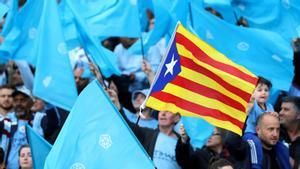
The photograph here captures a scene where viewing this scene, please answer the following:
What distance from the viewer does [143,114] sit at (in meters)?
12.1

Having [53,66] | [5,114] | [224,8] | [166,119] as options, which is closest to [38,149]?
[166,119]

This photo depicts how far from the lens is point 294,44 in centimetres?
1373

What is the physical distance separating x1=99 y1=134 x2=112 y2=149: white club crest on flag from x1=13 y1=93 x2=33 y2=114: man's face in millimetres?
4389

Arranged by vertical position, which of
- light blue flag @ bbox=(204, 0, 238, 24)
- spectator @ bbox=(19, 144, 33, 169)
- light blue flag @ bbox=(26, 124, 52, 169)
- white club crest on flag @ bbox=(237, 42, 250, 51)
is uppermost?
light blue flag @ bbox=(204, 0, 238, 24)

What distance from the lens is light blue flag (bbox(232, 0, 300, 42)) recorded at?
12.7 m

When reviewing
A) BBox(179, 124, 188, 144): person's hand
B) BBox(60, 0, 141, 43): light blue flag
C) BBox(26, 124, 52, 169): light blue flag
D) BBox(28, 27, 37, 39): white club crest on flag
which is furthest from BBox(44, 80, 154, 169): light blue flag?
BBox(28, 27, 37, 39): white club crest on flag

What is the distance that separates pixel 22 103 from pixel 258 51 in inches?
113

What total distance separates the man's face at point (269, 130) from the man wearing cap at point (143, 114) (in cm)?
163

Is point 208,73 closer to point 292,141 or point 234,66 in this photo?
point 234,66

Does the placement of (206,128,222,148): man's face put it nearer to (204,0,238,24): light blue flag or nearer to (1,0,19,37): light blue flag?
(204,0,238,24): light blue flag

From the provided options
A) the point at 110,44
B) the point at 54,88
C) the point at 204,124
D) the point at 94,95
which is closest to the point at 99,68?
the point at 54,88

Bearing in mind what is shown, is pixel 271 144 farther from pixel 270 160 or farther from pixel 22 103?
pixel 22 103

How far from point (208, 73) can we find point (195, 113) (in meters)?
0.39

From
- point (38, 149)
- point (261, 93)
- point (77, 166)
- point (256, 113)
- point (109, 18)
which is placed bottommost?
point (38, 149)
